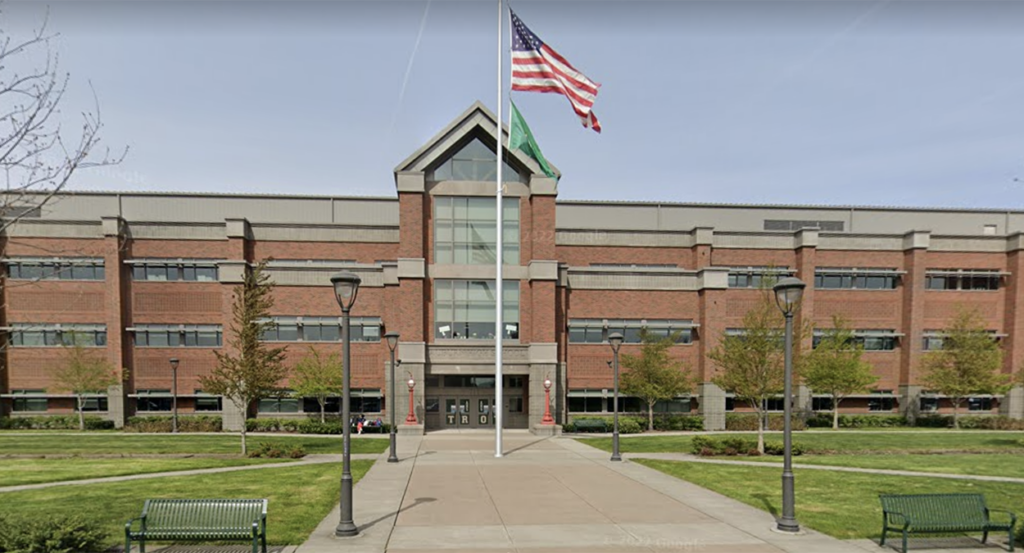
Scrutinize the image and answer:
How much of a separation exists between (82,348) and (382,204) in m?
23.8

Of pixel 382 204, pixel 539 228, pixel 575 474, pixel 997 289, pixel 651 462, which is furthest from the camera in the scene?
pixel 382 204

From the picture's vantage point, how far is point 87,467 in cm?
1883

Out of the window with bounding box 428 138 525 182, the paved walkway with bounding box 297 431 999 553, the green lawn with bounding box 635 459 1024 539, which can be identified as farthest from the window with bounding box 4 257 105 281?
the green lawn with bounding box 635 459 1024 539

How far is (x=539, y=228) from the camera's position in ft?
109

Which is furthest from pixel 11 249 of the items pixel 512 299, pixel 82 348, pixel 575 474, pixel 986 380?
pixel 986 380

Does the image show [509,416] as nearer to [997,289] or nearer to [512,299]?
[512,299]

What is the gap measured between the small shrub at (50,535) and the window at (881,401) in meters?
47.2

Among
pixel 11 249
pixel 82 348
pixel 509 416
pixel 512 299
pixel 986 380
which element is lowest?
pixel 509 416

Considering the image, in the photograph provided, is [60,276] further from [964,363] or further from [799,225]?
[964,363]

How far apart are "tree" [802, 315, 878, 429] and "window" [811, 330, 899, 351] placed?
4.71ft

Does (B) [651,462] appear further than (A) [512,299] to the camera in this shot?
No

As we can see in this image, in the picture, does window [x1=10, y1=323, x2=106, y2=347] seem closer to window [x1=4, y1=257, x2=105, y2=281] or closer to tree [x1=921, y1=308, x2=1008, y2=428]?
window [x1=4, y1=257, x2=105, y2=281]

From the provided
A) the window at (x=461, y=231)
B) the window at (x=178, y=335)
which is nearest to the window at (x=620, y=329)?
the window at (x=461, y=231)

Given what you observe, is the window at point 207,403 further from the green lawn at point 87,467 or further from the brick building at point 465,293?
the green lawn at point 87,467
